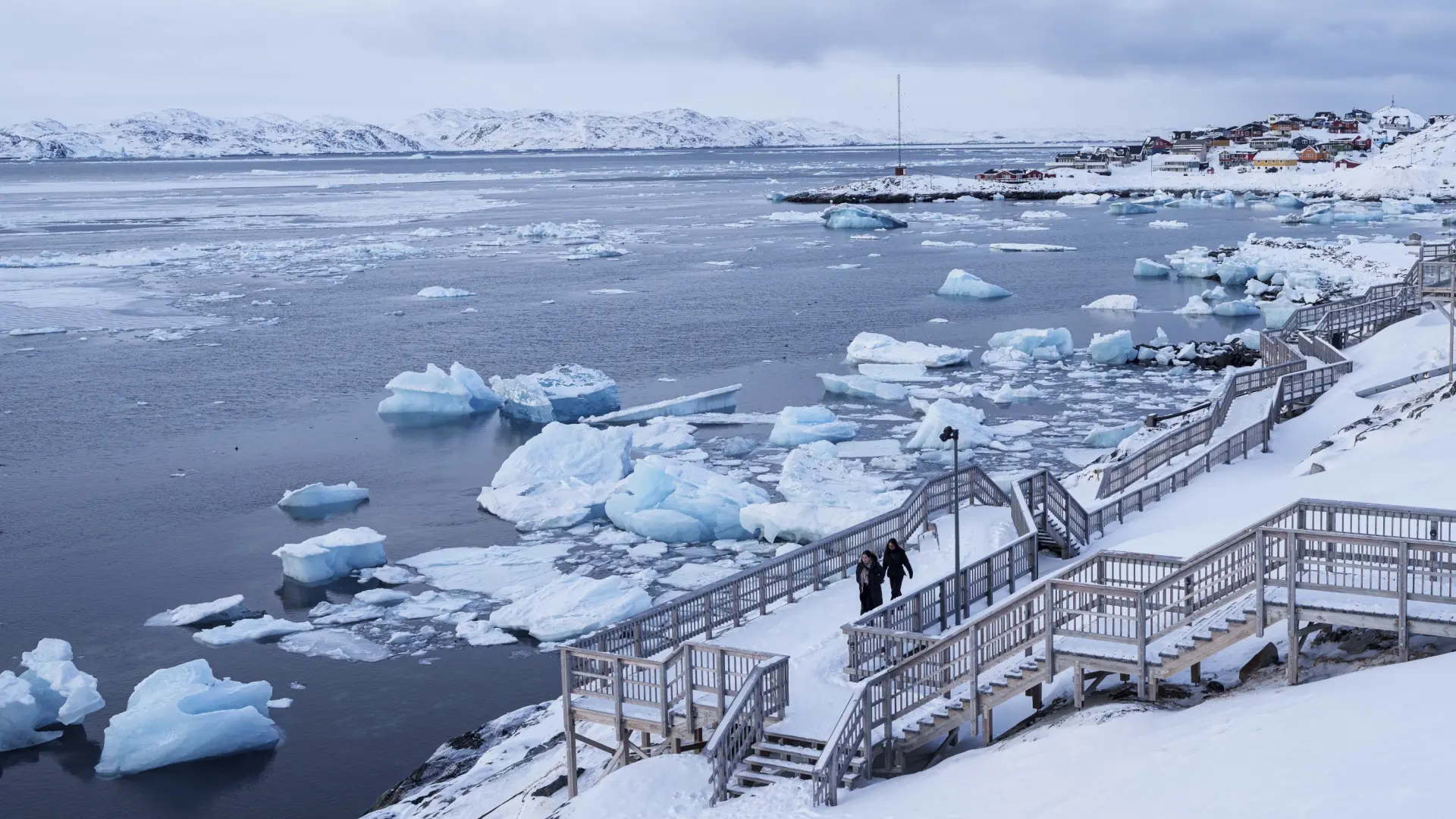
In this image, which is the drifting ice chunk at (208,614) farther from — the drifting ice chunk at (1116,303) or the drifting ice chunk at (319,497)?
the drifting ice chunk at (1116,303)

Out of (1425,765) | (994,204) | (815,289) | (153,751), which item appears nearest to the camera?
(1425,765)

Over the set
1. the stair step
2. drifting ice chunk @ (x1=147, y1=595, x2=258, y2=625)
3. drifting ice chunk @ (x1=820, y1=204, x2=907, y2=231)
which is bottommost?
drifting ice chunk @ (x1=147, y1=595, x2=258, y2=625)

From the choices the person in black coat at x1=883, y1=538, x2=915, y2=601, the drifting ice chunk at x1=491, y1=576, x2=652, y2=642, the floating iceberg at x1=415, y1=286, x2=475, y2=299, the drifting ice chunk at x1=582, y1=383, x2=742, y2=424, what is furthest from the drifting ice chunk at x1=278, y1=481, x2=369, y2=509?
the floating iceberg at x1=415, y1=286, x2=475, y2=299

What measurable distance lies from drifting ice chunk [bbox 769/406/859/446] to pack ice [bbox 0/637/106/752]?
57.9ft

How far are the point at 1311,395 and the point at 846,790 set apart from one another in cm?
1988

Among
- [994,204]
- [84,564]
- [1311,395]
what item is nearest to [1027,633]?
[1311,395]

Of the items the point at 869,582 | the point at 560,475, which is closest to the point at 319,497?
the point at 560,475

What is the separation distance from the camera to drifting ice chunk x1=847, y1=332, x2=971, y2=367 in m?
44.5

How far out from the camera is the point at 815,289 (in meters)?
67.9

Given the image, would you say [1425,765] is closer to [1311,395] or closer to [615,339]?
[1311,395]

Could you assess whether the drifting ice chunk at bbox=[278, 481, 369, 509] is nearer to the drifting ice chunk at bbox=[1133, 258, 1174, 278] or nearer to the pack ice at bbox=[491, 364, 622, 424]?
the pack ice at bbox=[491, 364, 622, 424]

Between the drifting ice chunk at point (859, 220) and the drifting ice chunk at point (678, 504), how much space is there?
78144 millimetres

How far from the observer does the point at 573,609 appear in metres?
22.3

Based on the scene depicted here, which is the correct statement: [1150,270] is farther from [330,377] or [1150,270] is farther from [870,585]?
[870,585]
